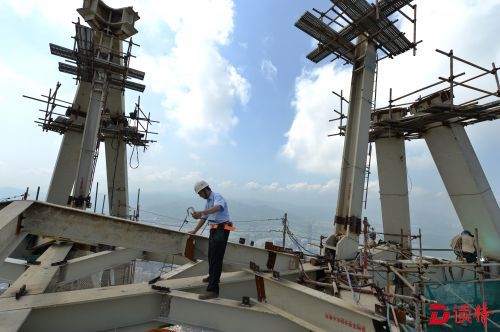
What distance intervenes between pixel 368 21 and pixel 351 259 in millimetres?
9037

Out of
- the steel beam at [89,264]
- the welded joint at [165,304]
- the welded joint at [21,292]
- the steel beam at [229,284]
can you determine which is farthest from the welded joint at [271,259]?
the welded joint at [21,292]

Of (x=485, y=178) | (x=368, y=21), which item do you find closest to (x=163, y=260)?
(x=368, y=21)

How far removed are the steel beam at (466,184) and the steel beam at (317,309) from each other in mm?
12601

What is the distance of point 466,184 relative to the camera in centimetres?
1326

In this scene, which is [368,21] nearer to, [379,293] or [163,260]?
[379,293]

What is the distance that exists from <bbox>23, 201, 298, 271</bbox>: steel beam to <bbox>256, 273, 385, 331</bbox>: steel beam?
65cm

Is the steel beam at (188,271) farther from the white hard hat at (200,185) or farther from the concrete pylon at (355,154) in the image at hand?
the concrete pylon at (355,154)

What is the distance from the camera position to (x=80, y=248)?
25.9ft

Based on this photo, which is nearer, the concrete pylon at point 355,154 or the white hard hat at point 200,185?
the white hard hat at point 200,185

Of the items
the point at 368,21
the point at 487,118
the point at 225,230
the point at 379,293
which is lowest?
the point at 379,293

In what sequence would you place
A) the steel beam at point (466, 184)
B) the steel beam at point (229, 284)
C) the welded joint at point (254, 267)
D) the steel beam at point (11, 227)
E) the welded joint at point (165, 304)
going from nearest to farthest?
the steel beam at point (11, 227), the welded joint at point (165, 304), the steel beam at point (229, 284), the welded joint at point (254, 267), the steel beam at point (466, 184)

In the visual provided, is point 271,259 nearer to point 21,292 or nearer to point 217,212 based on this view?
point 217,212

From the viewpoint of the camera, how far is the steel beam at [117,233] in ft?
13.0

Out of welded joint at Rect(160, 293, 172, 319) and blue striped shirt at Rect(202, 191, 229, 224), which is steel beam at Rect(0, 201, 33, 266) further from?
blue striped shirt at Rect(202, 191, 229, 224)
